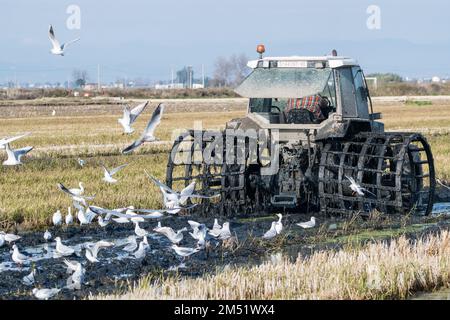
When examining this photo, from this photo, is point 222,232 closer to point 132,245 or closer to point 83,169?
point 132,245

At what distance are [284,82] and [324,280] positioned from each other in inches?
197

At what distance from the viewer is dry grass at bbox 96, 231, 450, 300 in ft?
21.9

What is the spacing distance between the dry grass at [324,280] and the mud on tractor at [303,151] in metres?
3.07

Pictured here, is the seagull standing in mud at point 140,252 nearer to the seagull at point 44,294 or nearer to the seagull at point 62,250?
the seagull at point 62,250

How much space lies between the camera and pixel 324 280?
703 centimetres

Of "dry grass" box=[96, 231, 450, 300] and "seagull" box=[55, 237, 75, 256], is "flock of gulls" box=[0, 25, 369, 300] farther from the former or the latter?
"dry grass" box=[96, 231, 450, 300]

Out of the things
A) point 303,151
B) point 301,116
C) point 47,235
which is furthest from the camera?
point 301,116

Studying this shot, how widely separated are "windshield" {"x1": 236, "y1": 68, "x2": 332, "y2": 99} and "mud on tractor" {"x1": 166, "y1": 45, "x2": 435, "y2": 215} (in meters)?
0.01

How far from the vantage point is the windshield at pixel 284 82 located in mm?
11398

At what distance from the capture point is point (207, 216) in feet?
37.3

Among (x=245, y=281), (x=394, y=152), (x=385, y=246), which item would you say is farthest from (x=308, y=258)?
(x=394, y=152)

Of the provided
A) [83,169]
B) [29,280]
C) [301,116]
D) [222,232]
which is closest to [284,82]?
[301,116]

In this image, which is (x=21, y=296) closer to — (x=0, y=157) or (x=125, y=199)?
(x=125, y=199)

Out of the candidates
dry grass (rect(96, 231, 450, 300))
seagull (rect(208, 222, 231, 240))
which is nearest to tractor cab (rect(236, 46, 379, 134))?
seagull (rect(208, 222, 231, 240))
